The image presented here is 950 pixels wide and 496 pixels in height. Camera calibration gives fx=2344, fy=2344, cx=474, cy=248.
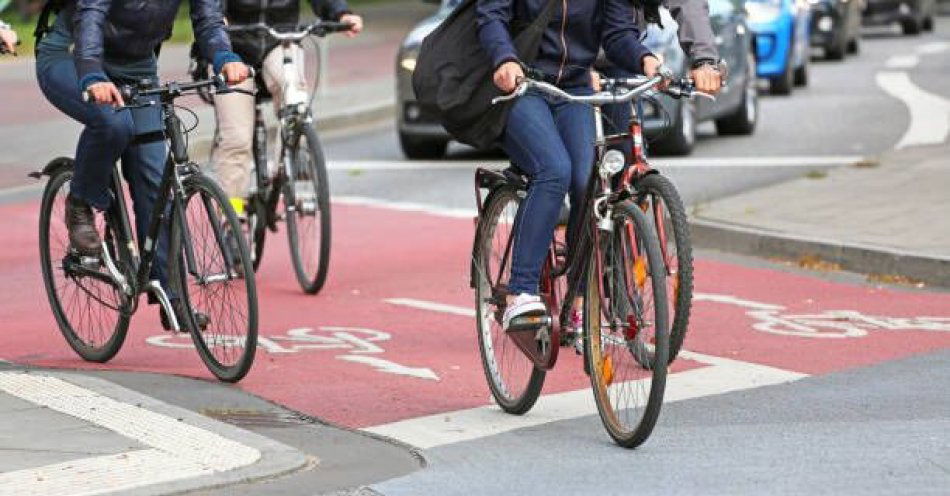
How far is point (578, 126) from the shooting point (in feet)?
25.2

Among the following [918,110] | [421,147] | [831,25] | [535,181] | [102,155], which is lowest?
[831,25]

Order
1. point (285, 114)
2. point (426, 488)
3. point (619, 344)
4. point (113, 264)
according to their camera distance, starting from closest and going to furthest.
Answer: point (426, 488), point (619, 344), point (113, 264), point (285, 114)

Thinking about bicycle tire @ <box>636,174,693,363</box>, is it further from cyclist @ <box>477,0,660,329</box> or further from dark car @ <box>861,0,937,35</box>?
dark car @ <box>861,0,937,35</box>

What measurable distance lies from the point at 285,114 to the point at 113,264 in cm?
254

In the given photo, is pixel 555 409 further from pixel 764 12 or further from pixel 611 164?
pixel 764 12

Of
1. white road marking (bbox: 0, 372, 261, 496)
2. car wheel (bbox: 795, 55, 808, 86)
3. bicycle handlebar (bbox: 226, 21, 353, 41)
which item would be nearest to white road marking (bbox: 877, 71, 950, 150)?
car wheel (bbox: 795, 55, 808, 86)

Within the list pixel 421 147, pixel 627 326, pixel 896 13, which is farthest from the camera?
pixel 896 13

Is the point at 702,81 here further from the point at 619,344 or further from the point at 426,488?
the point at 426,488

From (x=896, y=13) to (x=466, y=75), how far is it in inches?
1268

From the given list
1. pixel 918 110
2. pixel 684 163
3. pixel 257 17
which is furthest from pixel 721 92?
pixel 257 17

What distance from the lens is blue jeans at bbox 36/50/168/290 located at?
880 cm

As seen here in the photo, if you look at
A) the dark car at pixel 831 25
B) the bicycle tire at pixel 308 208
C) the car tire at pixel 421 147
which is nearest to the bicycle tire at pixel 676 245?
the bicycle tire at pixel 308 208

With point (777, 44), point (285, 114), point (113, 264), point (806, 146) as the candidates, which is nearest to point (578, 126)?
point (113, 264)

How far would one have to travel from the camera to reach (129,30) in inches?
344
